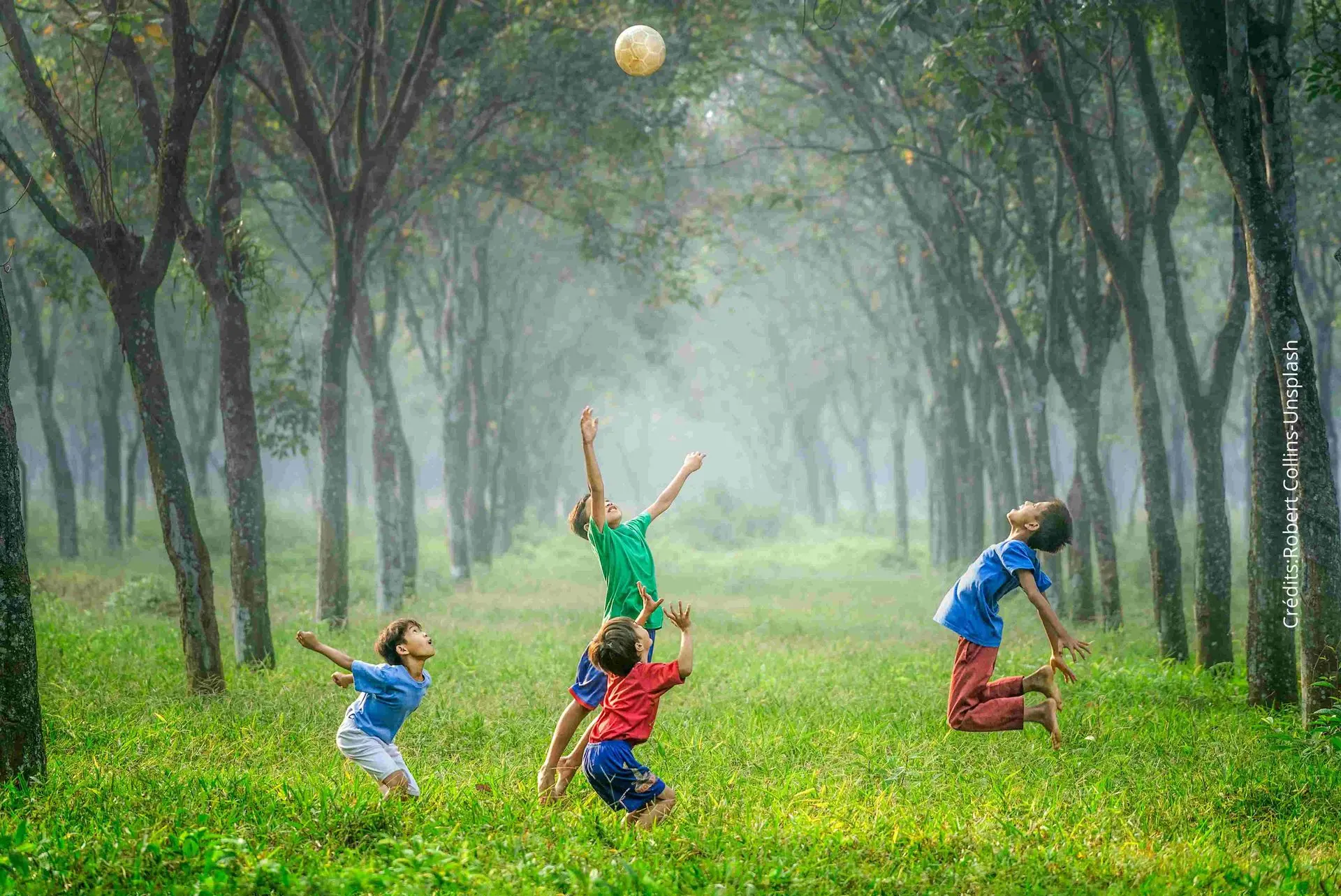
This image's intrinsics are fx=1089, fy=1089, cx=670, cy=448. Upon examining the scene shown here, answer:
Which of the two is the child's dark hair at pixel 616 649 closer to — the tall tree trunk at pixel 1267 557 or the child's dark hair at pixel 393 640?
the child's dark hair at pixel 393 640

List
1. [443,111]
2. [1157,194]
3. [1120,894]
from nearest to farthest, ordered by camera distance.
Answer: [1120,894]
[1157,194]
[443,111]

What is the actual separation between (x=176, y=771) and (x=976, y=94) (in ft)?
28.6

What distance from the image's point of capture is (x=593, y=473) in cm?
620

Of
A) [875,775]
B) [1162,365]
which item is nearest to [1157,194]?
[875,775]

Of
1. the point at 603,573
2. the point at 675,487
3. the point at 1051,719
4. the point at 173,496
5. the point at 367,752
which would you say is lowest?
the point at 1051,719

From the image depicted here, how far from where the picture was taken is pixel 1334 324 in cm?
2091

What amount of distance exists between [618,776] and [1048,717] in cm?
327

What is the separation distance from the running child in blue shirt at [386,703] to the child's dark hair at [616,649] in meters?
0.99

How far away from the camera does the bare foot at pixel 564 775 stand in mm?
5988

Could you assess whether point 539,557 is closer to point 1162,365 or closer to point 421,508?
point 1162,365

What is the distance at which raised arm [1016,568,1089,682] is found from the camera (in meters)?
6.57

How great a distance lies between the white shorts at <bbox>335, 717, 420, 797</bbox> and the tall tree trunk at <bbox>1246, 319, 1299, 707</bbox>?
19.7 feet

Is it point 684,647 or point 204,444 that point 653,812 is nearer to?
point 684,647

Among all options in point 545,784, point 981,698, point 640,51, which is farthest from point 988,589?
point 640,51
